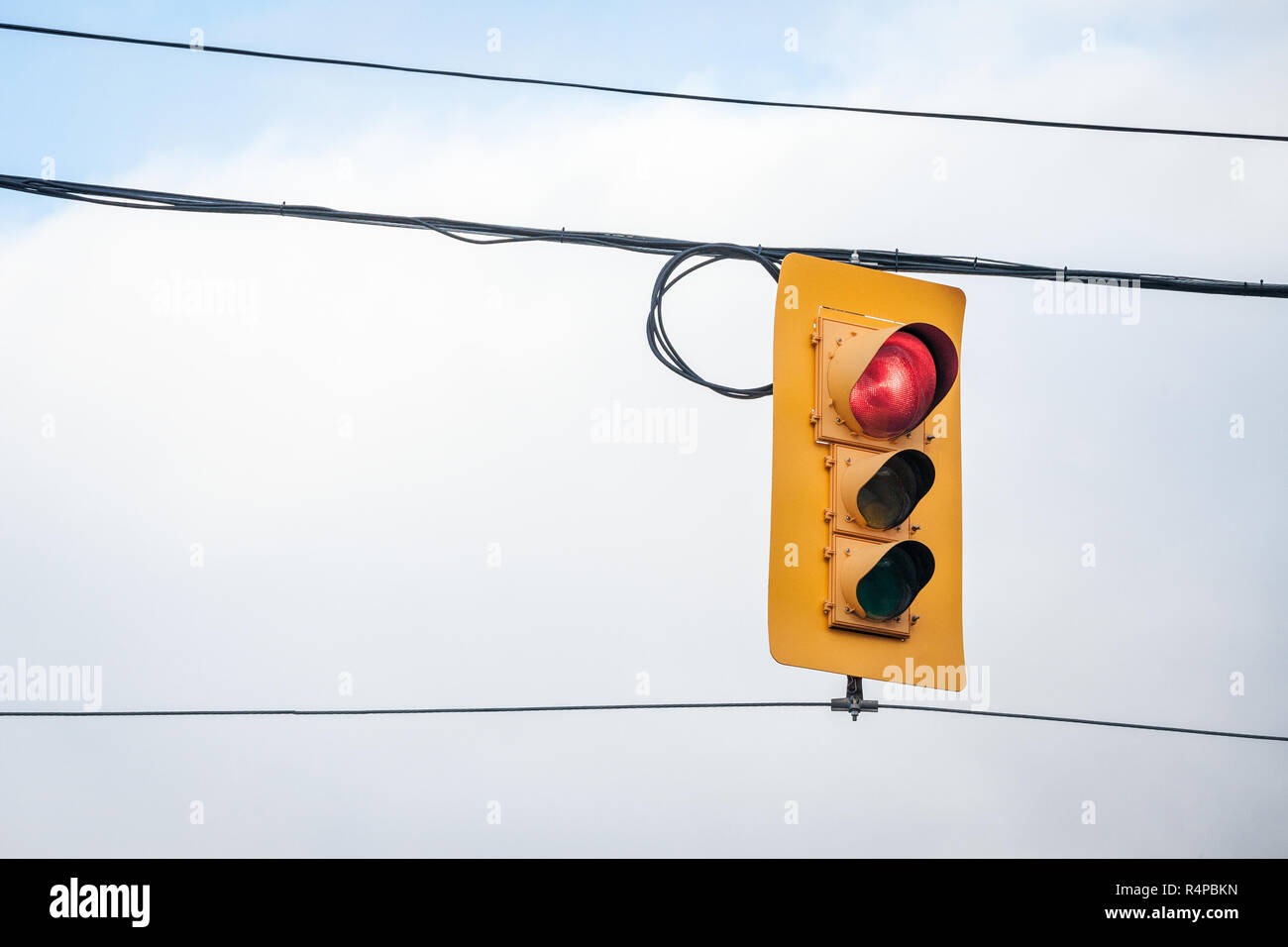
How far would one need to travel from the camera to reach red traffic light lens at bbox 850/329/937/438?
14.3 feet

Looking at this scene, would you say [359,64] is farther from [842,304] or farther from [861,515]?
[861,515]

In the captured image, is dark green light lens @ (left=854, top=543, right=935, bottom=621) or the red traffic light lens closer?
dark green light lens @ (left=854, top=543, right=935, bottom=621)

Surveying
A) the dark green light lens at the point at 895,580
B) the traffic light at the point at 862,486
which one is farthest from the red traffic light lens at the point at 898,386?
the dark green light lens at the point at 895,580

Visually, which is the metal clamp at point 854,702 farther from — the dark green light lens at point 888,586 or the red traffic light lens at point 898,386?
the red traffic light lens at point 898,386

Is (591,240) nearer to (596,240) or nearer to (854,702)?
(596,240)

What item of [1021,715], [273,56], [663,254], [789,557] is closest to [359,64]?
[273,56]

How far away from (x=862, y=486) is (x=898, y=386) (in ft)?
1.23

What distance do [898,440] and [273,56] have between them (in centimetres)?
401

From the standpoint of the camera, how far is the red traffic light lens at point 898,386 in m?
4.37

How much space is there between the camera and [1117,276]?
20.8ft

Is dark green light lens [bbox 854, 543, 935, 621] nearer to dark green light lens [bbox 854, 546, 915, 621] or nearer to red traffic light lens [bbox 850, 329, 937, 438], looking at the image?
dark green light lens [bbox 854, 546, 915, 621]

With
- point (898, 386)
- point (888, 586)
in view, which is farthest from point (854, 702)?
point (898, 386)

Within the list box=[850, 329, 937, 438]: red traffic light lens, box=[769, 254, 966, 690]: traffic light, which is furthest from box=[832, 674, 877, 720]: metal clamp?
box=[850, 329, 937, 438]: red traffic light lens

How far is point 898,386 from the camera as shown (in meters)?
4.41
